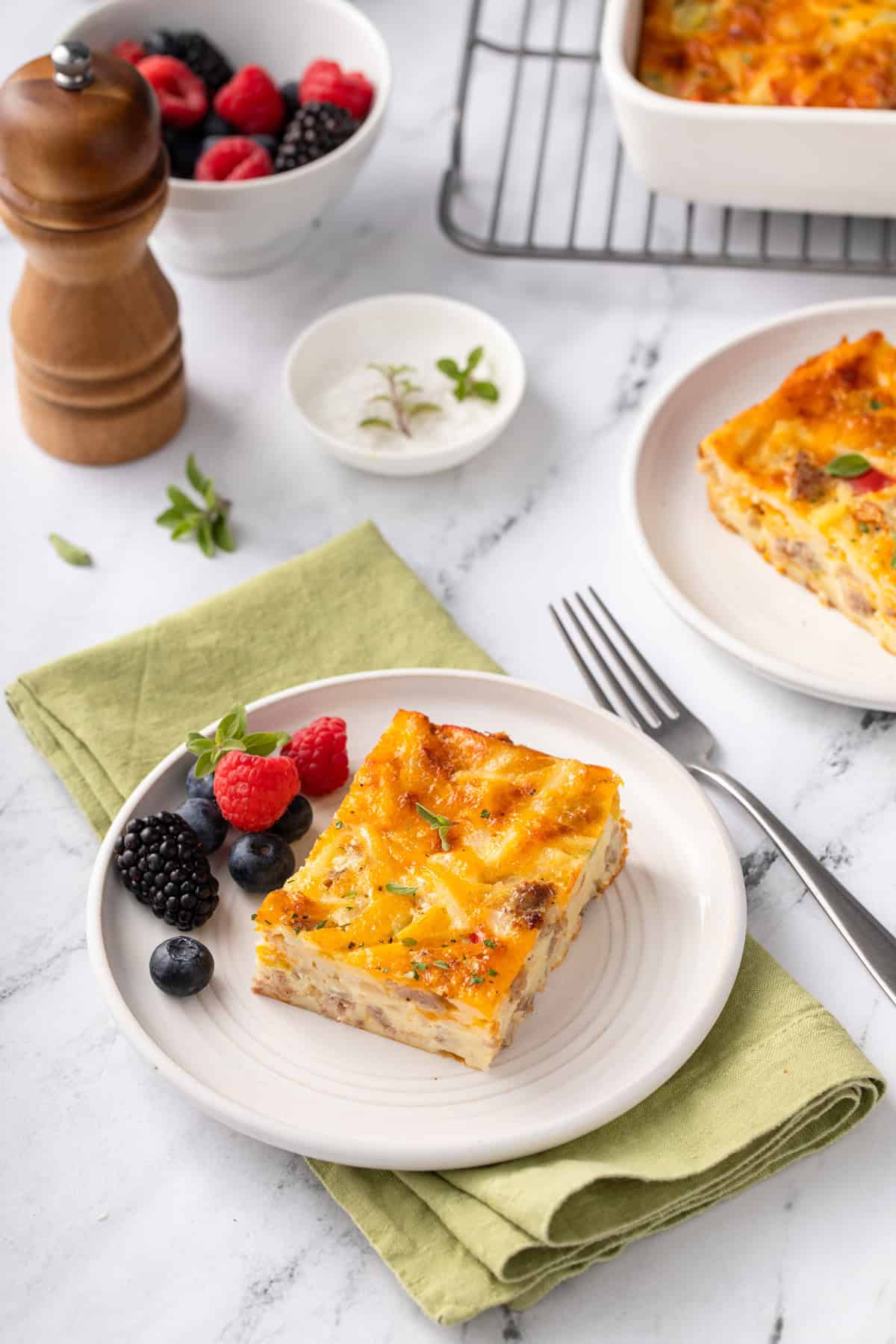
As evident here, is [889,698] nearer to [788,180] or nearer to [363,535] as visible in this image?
[363,535]

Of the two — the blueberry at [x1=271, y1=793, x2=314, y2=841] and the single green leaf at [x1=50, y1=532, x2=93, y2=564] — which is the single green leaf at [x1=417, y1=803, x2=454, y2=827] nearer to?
the blueberry at [x1=271, y1=793, x2=314, y2=841]

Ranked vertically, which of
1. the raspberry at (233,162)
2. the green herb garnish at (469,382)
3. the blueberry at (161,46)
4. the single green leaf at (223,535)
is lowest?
the single green leaf at (223,535)

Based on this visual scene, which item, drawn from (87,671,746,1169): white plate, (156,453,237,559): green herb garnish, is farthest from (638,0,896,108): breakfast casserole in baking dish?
(87,671,746,1169): white plate

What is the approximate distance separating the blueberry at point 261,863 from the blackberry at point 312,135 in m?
1.58

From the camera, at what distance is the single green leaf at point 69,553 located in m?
2.80

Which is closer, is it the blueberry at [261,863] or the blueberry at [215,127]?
the blueberry at [261,863]

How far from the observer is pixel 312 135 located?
3.04m

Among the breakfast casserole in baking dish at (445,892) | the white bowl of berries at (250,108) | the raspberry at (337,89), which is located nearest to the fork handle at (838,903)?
the breakfast casserole in baking dish at (445,892)

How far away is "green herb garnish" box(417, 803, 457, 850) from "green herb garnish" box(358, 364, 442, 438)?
1091 millimetres

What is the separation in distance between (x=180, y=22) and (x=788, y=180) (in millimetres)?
1441

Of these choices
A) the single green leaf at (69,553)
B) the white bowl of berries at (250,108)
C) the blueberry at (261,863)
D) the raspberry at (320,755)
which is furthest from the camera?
the white bowl of berries at (250,108)

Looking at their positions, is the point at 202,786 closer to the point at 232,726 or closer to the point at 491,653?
the point at 232,726

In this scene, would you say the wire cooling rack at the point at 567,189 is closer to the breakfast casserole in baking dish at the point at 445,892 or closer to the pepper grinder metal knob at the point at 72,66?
the pepper grinder metal knob at the point at 72,66

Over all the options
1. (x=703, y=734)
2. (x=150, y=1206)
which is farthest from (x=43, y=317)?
(x=150, y=1206)
